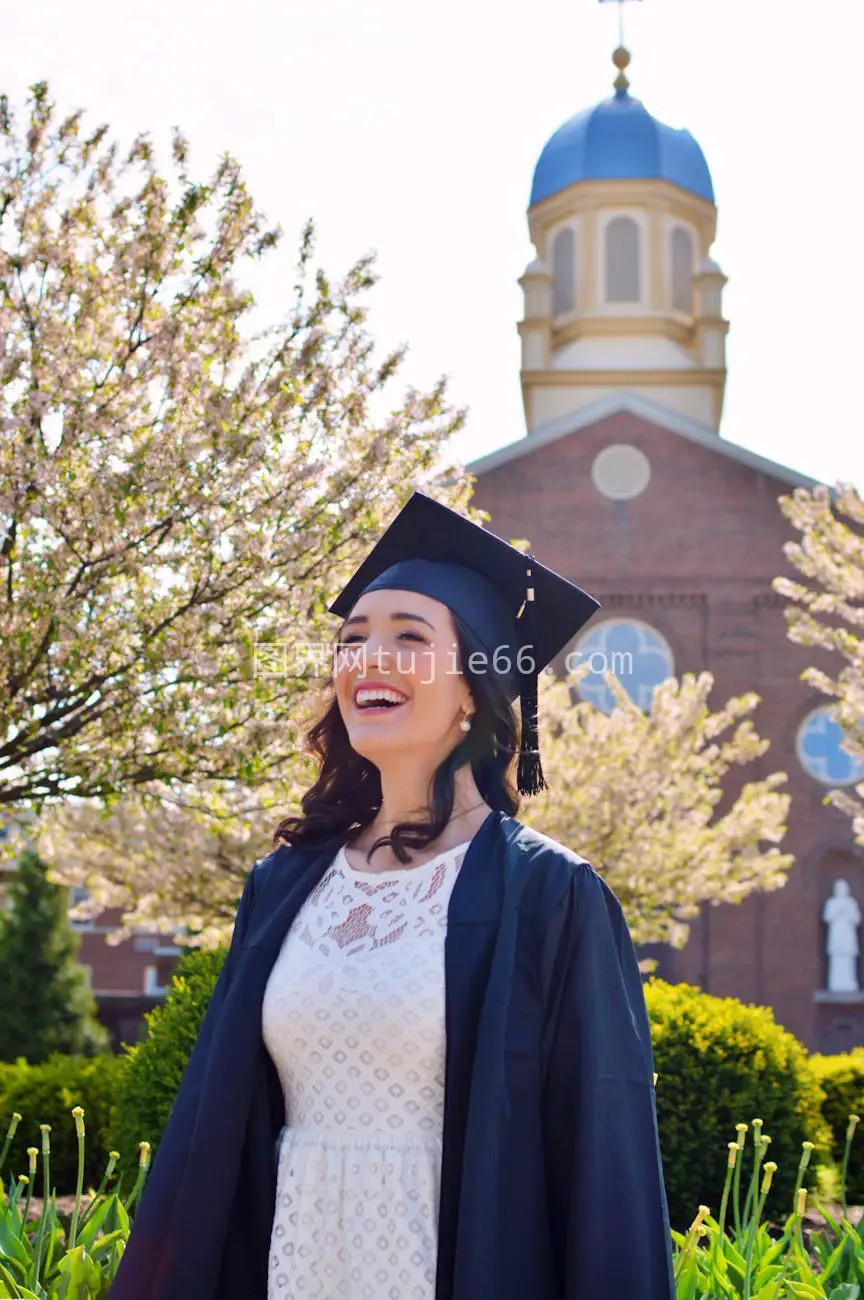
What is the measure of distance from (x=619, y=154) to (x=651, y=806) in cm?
2143

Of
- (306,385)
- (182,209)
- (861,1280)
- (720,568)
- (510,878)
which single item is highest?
(720,568)

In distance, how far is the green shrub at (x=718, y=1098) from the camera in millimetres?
7297

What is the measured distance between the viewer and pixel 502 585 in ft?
10.8

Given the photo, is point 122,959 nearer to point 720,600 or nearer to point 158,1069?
point 720,600

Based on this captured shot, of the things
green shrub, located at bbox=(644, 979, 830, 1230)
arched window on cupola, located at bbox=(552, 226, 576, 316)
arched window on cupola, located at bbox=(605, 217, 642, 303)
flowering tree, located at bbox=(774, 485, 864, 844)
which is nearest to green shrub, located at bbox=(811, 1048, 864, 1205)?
flowering tree, located at bbox=(774, 485, 864, 844)

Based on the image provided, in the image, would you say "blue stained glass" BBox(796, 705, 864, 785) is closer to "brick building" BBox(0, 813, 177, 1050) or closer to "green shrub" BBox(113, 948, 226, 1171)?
"brick building" BBox(0, 813, 177, 1050)

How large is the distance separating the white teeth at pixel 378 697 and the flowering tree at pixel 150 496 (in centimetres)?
437

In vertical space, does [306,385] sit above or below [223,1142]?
above

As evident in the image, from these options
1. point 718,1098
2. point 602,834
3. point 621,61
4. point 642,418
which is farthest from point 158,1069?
point 621,61

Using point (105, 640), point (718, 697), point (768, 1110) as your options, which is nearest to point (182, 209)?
point (105, 640)

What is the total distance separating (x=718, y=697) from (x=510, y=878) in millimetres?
20323

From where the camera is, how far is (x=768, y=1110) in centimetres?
744

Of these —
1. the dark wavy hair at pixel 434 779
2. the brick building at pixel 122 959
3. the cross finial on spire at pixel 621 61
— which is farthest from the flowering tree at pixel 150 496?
the cross finial on spire at pixel 621 61

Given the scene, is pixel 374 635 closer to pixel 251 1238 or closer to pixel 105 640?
pixel 251 1238
